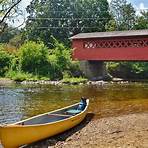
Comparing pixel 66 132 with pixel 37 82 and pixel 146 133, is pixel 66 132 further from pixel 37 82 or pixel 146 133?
pixel 37 82

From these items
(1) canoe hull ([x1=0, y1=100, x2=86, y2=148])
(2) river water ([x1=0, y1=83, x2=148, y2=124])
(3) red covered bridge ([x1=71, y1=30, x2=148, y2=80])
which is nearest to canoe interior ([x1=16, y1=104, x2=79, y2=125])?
(1) canoe hull ([x1=0, y1=100, x2=86, y2=148])

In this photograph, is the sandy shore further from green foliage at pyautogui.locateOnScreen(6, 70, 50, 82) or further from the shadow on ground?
green foliage at pyautogui.locateOnScreen(6, 70, 50, 82)

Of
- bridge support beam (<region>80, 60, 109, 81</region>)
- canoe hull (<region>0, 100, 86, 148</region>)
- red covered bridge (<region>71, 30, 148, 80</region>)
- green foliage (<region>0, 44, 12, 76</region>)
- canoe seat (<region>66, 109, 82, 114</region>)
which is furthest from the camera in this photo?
green foliage (<region>0, 44, 12, 76</region>)

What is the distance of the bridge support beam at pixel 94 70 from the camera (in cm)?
4597

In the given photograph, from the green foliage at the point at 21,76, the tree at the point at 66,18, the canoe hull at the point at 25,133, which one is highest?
the tree at the point at 66,18

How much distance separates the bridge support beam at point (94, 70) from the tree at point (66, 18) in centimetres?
1840

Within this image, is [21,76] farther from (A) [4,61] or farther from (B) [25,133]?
(B) [25,133]

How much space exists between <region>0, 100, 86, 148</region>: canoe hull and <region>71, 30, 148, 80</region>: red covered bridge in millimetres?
26644

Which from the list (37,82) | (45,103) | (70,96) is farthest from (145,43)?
(45,103)

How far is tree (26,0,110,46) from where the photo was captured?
65.8 meters

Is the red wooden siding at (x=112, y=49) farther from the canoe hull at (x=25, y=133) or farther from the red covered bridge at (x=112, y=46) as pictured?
the canoe hull at (x=25, y=133)

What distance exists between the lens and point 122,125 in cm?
1680

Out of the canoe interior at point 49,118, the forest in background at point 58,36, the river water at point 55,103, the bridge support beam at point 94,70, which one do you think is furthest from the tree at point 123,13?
the canoe interior at point 49,118

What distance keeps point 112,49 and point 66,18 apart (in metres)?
25.5
